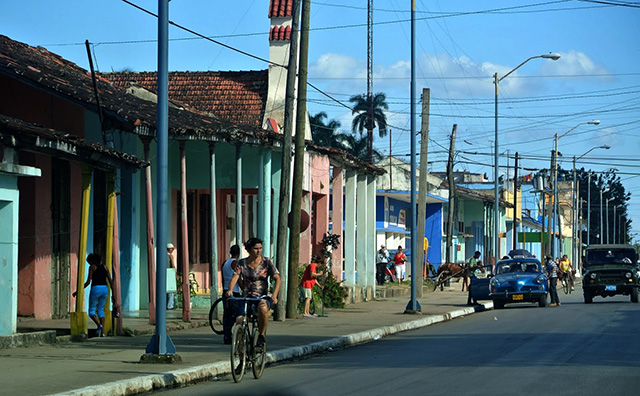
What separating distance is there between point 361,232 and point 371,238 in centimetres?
79

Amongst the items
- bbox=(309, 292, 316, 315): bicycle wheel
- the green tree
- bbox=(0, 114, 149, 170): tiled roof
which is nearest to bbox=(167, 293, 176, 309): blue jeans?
bbox=(309, 292, 316, 315): bicycle wheel

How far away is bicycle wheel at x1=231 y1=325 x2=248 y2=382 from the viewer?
1296 centimetres

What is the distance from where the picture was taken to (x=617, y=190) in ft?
516

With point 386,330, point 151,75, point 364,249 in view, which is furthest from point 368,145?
point 386,330

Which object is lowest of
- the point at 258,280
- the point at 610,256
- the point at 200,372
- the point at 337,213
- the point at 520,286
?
the point at 200,372

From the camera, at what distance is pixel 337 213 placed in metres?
35.0

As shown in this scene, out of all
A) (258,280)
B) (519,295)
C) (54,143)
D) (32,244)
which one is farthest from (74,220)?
(519,295)

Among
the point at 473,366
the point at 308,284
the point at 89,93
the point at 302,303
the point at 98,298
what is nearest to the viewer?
the point at 473,366

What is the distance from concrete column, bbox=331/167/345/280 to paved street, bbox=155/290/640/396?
10.9 metres

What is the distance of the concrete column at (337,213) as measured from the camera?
34.1 meters

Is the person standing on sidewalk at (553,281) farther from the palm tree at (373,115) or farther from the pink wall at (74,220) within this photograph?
the palm tree at (373,115)

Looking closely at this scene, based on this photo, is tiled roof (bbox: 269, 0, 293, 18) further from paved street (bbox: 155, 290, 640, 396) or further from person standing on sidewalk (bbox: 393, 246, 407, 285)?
paved street (bbox: 155, 290, 640, 396)

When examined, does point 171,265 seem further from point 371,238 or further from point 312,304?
point 371,238

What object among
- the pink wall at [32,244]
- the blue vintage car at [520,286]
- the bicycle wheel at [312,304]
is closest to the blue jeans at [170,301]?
the bicycle wheel at [312,304]
